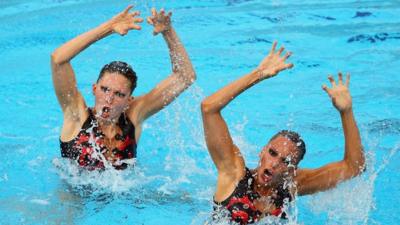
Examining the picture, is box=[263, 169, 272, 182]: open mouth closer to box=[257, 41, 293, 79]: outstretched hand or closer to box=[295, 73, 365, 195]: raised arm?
box=[295, 73, 365, 195]: raised arm

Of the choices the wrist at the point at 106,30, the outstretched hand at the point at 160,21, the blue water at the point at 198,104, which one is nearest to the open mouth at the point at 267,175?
the blue water at the point at 198,104

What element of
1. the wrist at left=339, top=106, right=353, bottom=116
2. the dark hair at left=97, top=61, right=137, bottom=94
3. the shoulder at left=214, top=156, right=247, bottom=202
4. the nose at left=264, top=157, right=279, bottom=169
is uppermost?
the dark hair at left=97, top=61, right=137, bottom=94

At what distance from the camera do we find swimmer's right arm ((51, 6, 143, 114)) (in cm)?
463

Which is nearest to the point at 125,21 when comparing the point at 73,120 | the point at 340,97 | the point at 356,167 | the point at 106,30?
the point at 106,30

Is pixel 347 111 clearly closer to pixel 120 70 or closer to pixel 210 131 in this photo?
pixel 210 131

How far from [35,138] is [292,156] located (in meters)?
3.00

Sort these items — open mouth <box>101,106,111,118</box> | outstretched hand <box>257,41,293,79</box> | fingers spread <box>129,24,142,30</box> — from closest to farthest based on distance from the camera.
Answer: outstretched hand <box>257,41,293,79</box> → fingers spread <box>129,24,142,30</box> → open mouth <box>101,106,111,118</box>

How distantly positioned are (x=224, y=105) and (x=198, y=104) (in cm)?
330

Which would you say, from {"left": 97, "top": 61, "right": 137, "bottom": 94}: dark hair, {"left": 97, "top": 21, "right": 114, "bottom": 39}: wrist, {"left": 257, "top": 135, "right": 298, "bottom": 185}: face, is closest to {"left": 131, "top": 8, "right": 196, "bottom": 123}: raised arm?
{"left": 97, "top": 61, "right": 137, "bottom": 94}: dark hair

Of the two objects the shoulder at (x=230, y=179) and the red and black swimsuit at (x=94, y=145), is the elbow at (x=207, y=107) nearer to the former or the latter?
the shoulder at (x=230, y=179)

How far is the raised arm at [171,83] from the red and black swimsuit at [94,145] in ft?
0.40

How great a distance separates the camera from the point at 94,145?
4.88 m

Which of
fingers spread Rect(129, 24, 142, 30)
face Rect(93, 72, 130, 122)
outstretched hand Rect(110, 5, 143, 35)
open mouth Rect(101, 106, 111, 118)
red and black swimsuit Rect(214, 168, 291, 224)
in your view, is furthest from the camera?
open mouth Rect(101, 106, 111, 118)

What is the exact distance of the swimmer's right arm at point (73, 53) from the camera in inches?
182
